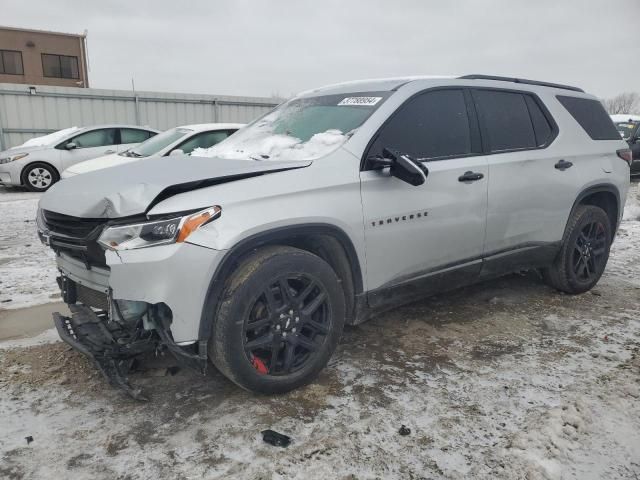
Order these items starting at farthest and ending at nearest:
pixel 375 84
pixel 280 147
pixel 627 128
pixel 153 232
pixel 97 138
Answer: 1. pixel 627 128
2. pixel 97 138
3. pixel 375 84
4. pixel 280 147
5. pixel 153 232

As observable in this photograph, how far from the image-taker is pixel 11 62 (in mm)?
30953

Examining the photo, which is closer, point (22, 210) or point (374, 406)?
point (374, 406)

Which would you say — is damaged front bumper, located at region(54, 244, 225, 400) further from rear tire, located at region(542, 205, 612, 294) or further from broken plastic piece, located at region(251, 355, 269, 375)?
rear tire, located at region(542, 205, 612, 294)

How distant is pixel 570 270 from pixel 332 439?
2.98 meters

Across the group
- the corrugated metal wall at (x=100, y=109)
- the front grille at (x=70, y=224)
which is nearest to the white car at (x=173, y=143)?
the front grille at (x=70, y=224)

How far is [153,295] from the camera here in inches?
91.6

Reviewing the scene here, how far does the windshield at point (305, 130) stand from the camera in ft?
10.1

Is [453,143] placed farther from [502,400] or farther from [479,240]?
[502,400]

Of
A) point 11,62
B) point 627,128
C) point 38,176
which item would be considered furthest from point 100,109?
point 11,62

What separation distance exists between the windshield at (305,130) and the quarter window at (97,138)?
830 cm

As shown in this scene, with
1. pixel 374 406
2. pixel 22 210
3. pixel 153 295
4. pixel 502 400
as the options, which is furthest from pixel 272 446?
pixel 22 210

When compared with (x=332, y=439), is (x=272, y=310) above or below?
above

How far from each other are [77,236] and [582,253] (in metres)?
4.03

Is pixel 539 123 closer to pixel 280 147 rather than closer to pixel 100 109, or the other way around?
pixel 280 147
